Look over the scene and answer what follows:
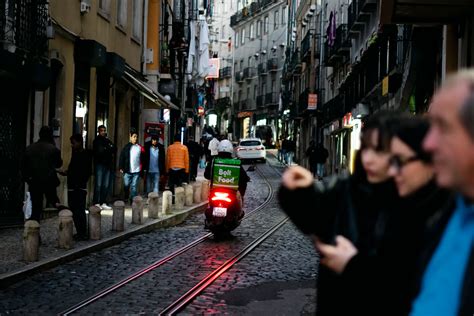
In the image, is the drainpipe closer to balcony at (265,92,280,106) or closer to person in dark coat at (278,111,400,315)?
balcony at (265,92,280,106)

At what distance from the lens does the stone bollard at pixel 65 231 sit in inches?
471

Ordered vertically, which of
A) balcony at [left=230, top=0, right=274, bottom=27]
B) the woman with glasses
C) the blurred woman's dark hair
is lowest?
the woman with glasses

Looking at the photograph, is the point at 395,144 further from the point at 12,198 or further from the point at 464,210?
the point at 12,198

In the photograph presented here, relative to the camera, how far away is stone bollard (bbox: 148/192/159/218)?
17344 millimetres

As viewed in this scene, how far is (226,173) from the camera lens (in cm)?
1445

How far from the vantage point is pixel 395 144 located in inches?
122

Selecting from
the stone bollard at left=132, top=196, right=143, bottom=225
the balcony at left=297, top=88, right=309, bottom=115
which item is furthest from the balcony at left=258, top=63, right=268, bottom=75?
the stone bollard at left=132, top=196, right=143, bottom=225

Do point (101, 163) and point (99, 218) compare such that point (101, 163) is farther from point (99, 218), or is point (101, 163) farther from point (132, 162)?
point (99, 218)

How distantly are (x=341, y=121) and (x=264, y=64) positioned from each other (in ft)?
144

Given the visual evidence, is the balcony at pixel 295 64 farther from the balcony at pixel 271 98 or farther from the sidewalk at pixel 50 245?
the sidewalk at pixel 50 245

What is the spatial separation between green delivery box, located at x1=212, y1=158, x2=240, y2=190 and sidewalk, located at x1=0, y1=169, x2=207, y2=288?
179 cm

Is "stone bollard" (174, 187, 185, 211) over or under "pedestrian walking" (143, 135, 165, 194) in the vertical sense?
under

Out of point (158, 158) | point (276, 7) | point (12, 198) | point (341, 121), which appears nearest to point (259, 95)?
point (276, 7)

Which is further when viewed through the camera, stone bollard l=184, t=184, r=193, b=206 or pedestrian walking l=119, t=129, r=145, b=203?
stone bollard l=184, t=184, r=193, b=206
